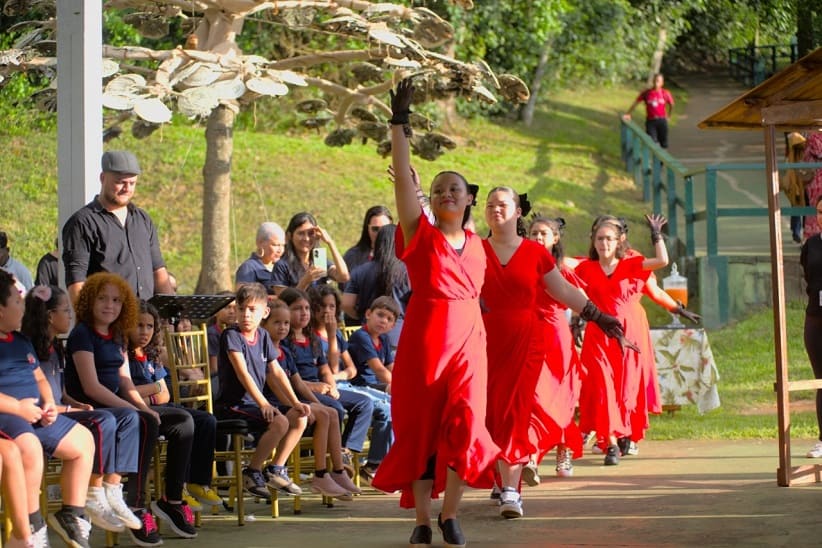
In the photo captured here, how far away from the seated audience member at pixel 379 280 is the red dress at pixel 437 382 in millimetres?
3337

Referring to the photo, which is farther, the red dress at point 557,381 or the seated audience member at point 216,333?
the seated audience member at point 216,333

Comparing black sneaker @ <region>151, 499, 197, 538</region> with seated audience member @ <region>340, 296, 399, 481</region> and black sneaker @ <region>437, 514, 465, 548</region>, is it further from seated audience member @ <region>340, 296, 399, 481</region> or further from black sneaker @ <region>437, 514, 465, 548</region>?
seated audience member @ <region>340, 296, 399, 481</region>

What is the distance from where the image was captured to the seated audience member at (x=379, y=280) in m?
10.6

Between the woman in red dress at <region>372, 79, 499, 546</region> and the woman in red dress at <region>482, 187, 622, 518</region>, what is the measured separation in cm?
108

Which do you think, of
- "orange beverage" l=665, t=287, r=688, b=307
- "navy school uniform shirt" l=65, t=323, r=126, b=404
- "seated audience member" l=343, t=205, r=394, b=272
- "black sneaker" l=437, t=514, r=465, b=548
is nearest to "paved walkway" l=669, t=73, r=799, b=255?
"orange beverage" l=665, t=287, r=688, b=307

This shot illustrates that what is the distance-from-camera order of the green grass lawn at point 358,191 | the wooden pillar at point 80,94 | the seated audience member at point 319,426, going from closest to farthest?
the wooden pillar at point 80,94 < the seated audience member at point 319,426 < the green grass lawn at point 358,191

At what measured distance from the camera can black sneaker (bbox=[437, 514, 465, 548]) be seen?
7039 mm

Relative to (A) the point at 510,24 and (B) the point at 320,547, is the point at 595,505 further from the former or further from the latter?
(A) the point at 510,24

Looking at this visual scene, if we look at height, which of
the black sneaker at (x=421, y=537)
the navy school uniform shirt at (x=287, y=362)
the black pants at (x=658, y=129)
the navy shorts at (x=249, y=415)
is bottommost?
the black sneaker at (x=421, y=537)

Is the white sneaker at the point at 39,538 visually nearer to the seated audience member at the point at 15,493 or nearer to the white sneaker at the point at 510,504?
the seated audience member at the point at 15,493

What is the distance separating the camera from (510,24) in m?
27.2

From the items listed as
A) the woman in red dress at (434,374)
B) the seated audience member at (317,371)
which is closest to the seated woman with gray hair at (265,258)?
the seated audience member at (317,371)

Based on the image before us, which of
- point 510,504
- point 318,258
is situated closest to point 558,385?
point 510,504

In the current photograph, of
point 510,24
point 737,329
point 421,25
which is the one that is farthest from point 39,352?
point 510,24
